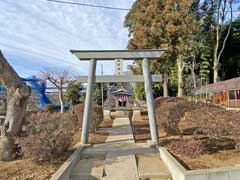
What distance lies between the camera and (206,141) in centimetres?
767

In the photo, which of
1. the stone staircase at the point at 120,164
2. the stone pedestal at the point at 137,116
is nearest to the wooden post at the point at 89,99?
the stone staircase at the point at 120,164

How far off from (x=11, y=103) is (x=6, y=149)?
109cm

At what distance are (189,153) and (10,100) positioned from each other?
14.6ft

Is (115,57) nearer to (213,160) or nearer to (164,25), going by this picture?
(213,160)

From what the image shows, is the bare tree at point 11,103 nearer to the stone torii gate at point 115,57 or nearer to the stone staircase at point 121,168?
the stone staircase at point 121,168

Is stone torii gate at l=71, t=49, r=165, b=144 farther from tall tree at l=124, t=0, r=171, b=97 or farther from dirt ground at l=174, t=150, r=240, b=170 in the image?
tall tree at l=124, t=0, r=171, b=97

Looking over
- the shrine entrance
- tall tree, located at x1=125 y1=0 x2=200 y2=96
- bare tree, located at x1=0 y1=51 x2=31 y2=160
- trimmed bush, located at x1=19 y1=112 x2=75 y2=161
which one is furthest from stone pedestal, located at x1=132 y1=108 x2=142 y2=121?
bare tree, located at x1=0 y1=51 x2=31 y2=160

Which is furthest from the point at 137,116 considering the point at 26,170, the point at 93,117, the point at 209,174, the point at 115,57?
the point at 209,174

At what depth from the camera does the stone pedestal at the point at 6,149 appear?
6.66 m

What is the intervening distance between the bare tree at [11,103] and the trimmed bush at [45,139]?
1.47ft

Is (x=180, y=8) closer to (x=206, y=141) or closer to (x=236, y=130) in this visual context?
(x=206, y=141)

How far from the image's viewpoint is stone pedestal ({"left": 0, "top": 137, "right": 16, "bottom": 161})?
6.66 m

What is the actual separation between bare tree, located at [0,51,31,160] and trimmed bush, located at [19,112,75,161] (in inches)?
17.6

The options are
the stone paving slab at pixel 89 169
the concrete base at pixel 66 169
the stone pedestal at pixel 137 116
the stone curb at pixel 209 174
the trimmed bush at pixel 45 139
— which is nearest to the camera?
the stone curb at pixel 209 174
